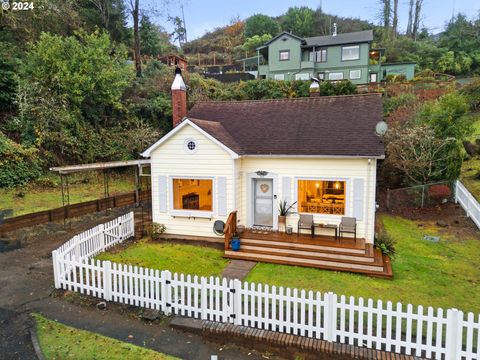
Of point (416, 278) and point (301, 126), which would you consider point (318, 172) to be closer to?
point (301, 126)

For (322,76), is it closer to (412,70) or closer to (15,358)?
(412,70)

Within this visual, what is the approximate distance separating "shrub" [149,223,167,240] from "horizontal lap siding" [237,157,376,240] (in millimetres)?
3303

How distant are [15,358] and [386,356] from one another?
657 centimetres

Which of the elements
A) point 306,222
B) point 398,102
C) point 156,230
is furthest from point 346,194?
point 398,102

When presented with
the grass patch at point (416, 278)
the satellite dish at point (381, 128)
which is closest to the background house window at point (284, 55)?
the satellite dish at point (381, 128)

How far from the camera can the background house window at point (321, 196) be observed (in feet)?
40.8

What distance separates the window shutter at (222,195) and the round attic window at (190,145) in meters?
1.58

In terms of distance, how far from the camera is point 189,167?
12773 mm

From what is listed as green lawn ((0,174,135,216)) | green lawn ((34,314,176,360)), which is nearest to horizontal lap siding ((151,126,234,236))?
green lawn ((34,314,176,360))

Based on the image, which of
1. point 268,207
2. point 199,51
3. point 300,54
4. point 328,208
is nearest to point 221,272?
point 268,207

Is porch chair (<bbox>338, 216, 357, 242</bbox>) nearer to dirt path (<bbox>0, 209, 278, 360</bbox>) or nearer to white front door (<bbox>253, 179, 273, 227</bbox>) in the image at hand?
white front door (<bbox>253, 179, 273, 227</bbox>)

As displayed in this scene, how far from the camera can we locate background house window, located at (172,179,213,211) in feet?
44.1

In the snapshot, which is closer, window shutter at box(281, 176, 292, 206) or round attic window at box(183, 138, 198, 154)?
window shutter at box(281, 176, 292, 206)

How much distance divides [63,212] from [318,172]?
1126 cm
